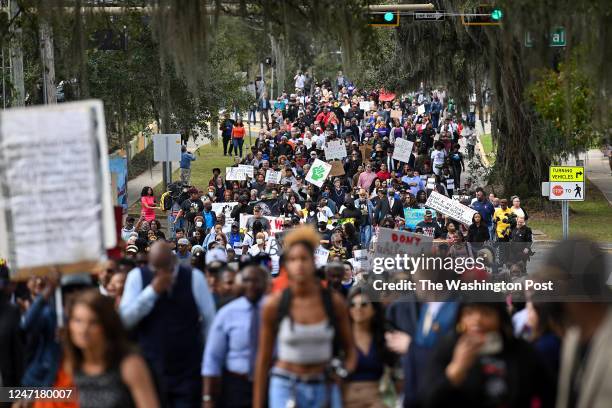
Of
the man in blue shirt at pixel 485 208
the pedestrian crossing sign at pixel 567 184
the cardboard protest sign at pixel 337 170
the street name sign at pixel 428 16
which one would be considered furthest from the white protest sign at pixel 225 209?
the cardboard protest sign at pixel 337 170

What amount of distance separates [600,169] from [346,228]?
22111mm

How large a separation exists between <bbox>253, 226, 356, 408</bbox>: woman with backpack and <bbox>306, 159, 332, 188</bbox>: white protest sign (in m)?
21.0

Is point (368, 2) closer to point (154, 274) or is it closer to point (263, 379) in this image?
point (154, 274)

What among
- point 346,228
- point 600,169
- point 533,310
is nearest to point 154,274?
point 533,310

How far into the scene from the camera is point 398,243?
16562mm

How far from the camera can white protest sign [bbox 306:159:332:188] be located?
93.1ft

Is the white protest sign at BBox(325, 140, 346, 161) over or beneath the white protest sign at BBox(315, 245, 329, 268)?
over

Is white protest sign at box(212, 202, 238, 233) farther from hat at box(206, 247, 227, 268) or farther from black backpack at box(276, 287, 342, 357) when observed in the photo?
black backpack at box(276, 287, 342, 357)

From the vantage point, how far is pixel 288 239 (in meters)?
7.34

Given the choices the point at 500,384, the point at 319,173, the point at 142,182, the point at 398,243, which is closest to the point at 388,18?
the point at 398,243

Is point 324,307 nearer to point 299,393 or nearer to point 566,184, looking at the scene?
point 299,393

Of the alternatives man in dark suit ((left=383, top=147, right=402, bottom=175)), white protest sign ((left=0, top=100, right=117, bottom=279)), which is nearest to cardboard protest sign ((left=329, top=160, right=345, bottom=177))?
man in dark suit ((left=383, top=147, right=402, bottom=175))

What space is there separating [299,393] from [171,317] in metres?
1.48

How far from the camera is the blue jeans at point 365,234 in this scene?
2227 centimetres
